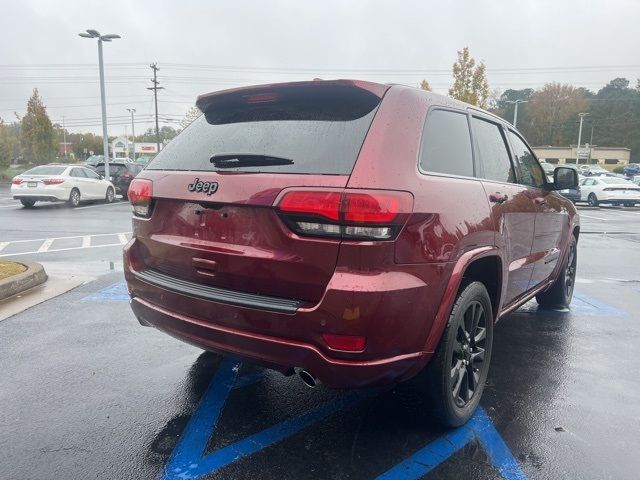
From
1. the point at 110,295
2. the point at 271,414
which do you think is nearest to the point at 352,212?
the point at 271,414

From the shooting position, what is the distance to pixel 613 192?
23.0 m

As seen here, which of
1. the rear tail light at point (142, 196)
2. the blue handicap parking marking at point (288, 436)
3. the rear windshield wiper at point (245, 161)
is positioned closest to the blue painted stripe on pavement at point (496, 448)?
the blue handicap parking marking at point (288, 436)

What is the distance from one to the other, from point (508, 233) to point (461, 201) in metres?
0.82

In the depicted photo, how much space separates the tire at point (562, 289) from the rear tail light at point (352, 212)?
3801mm

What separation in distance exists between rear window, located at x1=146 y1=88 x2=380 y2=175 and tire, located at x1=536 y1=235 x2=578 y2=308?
12.4 ft

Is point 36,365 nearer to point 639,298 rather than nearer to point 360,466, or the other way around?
point 360,466

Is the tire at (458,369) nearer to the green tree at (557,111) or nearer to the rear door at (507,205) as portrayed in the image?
the rear door at (507,205)

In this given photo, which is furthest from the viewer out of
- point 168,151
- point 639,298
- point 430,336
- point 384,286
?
point 639,298

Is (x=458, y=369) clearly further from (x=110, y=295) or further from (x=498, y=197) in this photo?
(x=110, y=295)

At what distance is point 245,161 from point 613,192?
2464 cm

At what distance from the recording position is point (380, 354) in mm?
2355

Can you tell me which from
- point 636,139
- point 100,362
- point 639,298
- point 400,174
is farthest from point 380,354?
point 636,139

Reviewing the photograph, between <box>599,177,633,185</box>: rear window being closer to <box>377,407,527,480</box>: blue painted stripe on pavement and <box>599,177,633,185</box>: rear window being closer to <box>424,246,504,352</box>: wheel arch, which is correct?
<box>424,246,504,352</box>: wheel arch

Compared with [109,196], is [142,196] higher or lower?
higher
